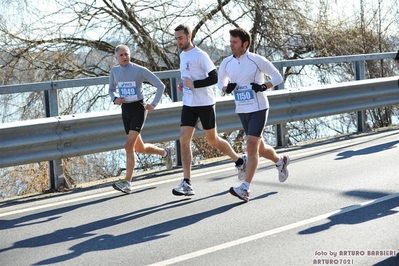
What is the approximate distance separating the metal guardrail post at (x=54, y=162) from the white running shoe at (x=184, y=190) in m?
1.82

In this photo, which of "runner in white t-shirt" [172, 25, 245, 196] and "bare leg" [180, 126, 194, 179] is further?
"bare leg" [180, 126, 194, 179]

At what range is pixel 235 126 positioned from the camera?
11.1m

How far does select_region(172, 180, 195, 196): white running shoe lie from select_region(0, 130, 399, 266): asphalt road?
0.07 m

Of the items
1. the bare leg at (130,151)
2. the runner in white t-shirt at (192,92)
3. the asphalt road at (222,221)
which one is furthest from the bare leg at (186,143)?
the bare leg at (130,151)

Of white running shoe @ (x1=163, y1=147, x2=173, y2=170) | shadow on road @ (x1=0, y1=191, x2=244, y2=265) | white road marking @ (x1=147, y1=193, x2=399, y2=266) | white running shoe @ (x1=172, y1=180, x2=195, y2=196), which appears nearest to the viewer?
white road marking @ (x1=147, y1=193, x2=399, y2=266)

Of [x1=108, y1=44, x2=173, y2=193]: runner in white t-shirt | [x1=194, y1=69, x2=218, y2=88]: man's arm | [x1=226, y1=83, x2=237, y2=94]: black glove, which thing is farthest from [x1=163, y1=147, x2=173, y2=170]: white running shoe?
[x1=226, y1=83, x2=237, y2=94]: black glove

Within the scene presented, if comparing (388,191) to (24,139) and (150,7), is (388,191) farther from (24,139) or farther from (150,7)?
(150,7)

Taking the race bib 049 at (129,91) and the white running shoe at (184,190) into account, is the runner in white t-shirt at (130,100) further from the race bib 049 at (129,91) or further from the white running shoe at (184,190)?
the white running shoe at (184,190)

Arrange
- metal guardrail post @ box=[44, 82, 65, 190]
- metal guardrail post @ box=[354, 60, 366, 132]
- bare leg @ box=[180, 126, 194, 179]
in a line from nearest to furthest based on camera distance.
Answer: bare leg @ box=[180, 126, 194, 179]
metal guardrail post @ box=[44, 82, 65, 190]
metal guardrail post @ box=[354, 60, 366, 132]

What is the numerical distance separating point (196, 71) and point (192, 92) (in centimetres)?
24

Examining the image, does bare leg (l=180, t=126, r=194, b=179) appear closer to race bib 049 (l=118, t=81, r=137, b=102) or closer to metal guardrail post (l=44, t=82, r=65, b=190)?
race bib 049 (l=118, t=81, r=137, b=102)

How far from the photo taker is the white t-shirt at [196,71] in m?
8.32

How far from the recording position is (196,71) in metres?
8.36

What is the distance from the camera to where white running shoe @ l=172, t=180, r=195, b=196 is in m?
8.19
